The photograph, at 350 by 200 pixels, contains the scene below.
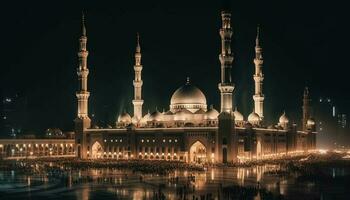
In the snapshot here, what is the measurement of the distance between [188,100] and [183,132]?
11546 mm

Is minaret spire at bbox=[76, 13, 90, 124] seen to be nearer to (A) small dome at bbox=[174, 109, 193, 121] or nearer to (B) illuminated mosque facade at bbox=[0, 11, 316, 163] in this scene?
(B) illuminated mosque facade at bbox=[0, 11, 316, 163]

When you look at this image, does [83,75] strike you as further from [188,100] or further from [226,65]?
[226,65]

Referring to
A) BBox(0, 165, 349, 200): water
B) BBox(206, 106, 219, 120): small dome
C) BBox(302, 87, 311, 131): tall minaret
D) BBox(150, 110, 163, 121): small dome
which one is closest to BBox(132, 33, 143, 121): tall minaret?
BBox(150, 110, 163, 121): small dome

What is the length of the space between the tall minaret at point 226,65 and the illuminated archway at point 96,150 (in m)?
23.7

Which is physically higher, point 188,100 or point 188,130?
point 188,100

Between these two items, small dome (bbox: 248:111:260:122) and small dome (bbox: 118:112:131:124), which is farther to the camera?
small dome (bbox: 118:112:131:124)

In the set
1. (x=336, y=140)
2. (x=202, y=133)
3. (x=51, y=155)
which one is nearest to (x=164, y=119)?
(x=202, y=133)

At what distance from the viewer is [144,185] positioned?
50125 millimetres

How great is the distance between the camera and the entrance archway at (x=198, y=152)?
86000 mm

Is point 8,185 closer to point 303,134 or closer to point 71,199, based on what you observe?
point 71,199

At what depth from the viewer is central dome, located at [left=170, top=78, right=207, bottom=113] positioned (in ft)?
321

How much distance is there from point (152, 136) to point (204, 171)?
84.2ft

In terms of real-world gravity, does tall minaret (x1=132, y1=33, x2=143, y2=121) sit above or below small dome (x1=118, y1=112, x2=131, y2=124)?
above

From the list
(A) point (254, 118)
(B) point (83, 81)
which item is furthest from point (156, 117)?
(A) point (254, 118)
